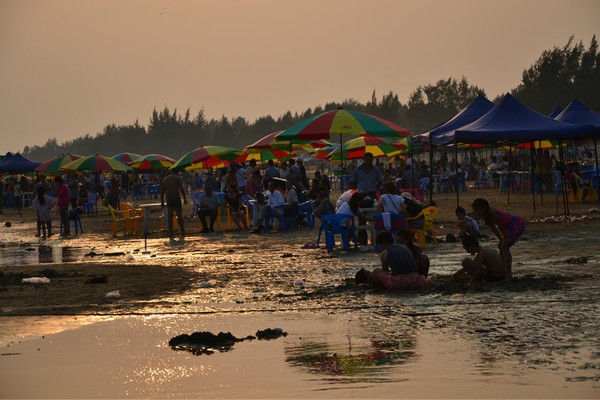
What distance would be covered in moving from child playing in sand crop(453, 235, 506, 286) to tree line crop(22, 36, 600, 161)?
32.1 metres

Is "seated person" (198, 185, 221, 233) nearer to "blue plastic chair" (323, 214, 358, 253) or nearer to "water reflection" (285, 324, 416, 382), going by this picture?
"blue plastic chair" (323, 214, 358, 253)

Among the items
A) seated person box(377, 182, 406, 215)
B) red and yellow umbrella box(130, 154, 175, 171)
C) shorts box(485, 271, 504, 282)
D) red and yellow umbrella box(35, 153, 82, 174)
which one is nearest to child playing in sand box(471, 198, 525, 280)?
shorts box(485, 271, 504, 282)

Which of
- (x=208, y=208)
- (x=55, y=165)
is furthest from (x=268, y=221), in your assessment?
(x=55, y=165)

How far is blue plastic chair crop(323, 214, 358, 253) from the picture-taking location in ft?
57.9

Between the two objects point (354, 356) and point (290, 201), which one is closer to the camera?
point (354, 356)

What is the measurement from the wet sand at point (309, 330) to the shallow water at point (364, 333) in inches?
0.8

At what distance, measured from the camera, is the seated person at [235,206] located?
2450 cm

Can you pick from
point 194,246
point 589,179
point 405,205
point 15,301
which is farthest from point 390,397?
point 589,179

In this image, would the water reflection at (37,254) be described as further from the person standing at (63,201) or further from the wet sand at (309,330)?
the wet sand at (309,330)

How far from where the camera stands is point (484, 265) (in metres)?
12.7

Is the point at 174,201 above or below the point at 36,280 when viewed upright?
above

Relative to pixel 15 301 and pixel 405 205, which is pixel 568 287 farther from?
pixel 15 301

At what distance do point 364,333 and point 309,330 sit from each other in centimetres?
59

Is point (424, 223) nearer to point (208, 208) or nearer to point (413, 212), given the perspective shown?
point (413, 212)
